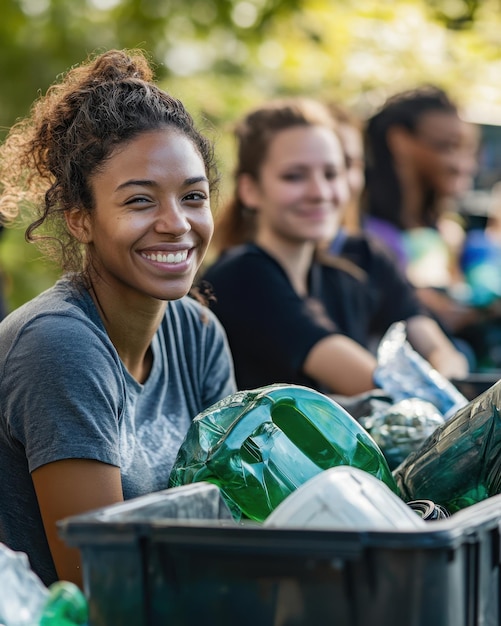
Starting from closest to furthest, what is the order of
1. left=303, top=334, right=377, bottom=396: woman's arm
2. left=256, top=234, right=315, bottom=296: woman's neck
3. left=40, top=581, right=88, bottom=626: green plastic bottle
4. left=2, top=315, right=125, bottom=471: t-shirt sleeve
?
1. left=40, top=581, right=88, bottom=626: green plastic bottle
2. left=2, top=315, right=125, bottom=471: t-shirt sleeve
3. left=303, top=334, right=377, bottom=396: woman's arm
4. left=256, top=234, right=315, bottom=296: woman's neck

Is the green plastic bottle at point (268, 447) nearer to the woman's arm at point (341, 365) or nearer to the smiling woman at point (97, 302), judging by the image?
the smiling woman at point (97, 302)

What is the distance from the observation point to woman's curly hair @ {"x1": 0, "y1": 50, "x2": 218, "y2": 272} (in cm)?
221

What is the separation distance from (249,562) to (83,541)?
0.22 metres

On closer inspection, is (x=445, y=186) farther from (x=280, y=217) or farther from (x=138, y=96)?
(x=138, y=96)

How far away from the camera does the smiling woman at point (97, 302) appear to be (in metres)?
1.99

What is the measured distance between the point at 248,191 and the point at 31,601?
2689 mm

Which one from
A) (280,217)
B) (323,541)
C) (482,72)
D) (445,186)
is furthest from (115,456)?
(482,72)

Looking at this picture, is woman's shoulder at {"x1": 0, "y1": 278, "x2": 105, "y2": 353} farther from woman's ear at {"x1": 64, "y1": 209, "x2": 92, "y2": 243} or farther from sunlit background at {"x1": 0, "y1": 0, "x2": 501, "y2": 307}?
sunlit background at {"x1": 0, "y1": 0, "x2": 501, "y2": 307}

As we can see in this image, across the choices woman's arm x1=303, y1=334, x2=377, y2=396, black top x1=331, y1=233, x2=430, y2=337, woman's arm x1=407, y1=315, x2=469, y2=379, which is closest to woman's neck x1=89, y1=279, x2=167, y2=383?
woman's arm x1=303, y1=334, x2=377, y2=396

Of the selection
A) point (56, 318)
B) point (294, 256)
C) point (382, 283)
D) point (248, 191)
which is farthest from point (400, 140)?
point (56, 318)

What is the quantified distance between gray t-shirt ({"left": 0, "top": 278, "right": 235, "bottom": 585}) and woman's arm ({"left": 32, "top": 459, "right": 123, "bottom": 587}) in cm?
2

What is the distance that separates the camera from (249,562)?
1422mm

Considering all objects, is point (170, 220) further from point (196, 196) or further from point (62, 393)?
point (62, 393)

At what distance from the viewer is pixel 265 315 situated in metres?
3.55
